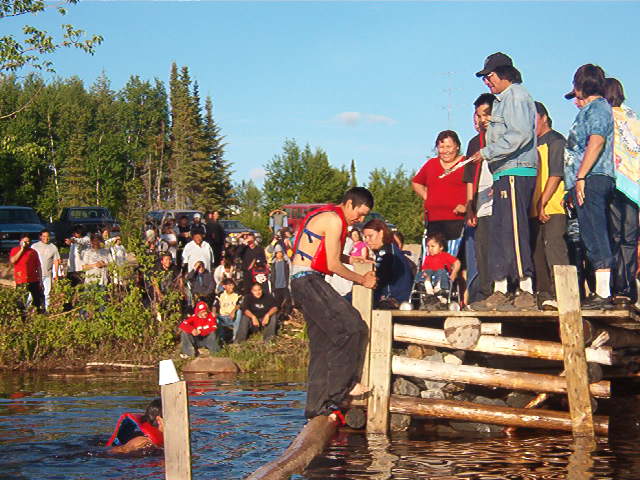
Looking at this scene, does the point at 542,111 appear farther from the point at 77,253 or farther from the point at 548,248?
the point at 77,253

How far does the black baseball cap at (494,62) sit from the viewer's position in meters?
10.1

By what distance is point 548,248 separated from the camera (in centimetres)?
1065

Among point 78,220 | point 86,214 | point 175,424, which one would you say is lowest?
point 175,424

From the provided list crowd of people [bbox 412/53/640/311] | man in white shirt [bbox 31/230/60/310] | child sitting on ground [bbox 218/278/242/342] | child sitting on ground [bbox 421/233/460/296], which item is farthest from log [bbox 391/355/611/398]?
man in white shirt [bbox 31/230/60/310]

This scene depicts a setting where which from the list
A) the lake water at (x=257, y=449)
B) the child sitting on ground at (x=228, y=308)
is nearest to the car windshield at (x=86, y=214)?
the child sitting on ground at (x=228, y=308)

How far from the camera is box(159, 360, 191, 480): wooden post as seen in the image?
5660 mm

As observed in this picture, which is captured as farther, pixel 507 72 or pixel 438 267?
pixel 438 267

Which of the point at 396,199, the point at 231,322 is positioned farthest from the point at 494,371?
the point at 396,199

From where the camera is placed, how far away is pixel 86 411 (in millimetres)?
13328

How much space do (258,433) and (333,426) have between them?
150 cm

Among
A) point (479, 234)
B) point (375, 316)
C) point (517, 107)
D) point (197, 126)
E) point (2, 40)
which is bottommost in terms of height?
point (375, 316)

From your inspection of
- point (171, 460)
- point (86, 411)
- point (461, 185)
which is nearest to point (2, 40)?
point (86, 411)

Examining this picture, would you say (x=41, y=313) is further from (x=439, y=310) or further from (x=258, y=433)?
(x=439, y=310)

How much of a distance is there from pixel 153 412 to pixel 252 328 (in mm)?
9163
